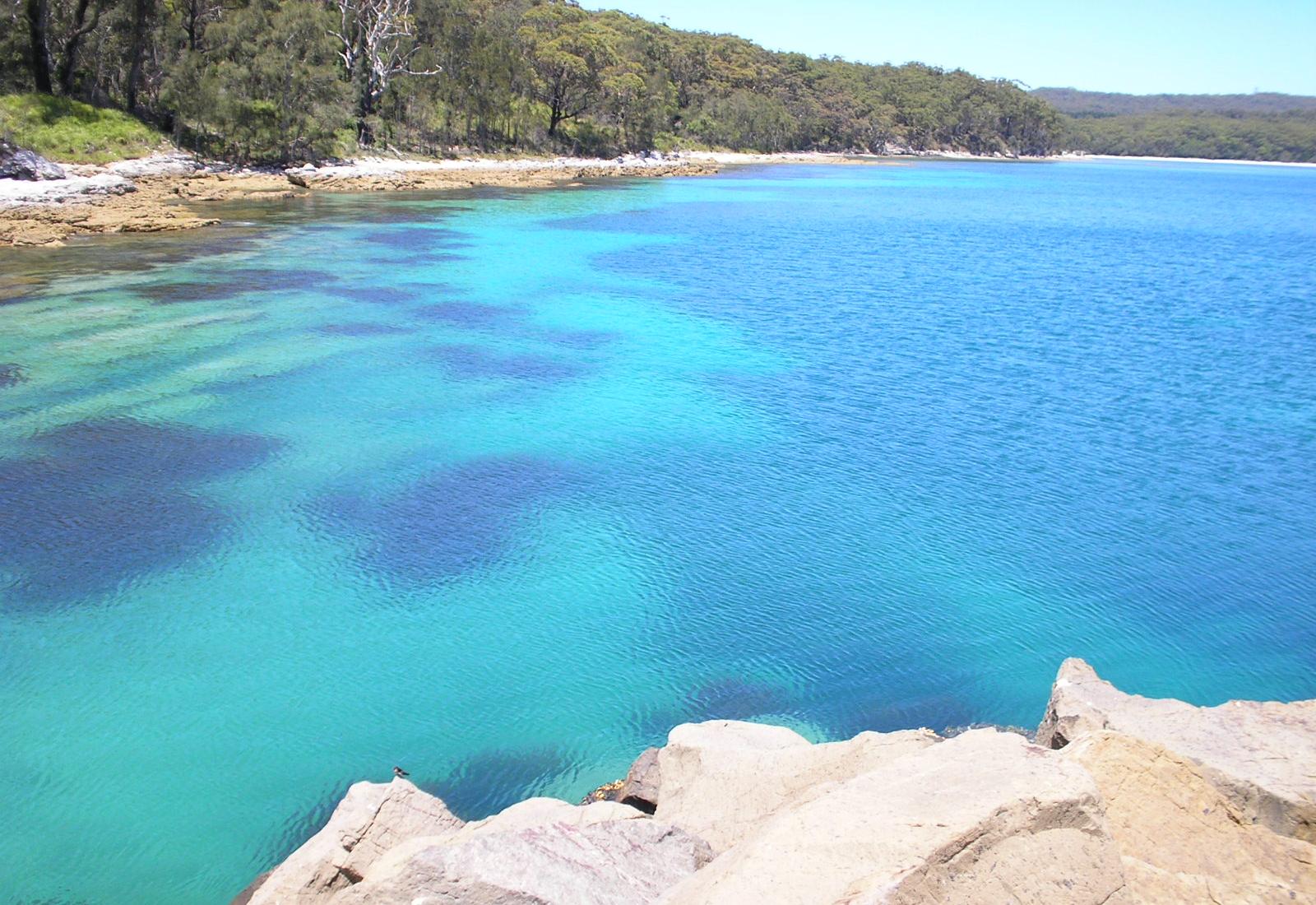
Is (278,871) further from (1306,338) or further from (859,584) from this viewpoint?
(1306,338)

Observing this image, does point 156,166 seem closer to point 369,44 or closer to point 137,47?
point 137,47

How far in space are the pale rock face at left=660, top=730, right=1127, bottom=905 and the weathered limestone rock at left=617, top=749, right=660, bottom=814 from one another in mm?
2224

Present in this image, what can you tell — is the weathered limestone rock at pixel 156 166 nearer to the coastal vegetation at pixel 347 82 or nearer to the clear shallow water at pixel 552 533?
the coastal vegetation at pixel 347 82

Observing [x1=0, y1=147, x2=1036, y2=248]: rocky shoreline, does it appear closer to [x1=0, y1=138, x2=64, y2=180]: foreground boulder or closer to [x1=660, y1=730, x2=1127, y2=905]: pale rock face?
[x1=0, y1=138, x2=64, y2=180]: foreground boulder

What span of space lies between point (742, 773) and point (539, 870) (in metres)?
2.14

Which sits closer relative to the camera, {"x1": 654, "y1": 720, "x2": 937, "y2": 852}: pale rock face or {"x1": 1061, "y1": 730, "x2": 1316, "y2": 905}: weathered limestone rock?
{"x1": 1061, "y1": 730, "x2": 1316, "y2": 905}: weathered limestone rock

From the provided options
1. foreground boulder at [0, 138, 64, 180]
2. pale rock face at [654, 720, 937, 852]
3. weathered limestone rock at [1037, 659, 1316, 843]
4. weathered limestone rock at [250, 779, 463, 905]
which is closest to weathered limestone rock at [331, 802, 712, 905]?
weathered limestone rock at [250, 779, 463, 905]

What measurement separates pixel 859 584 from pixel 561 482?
509cm

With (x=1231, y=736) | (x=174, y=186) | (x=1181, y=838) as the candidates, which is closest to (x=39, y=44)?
(x=174, y=186)

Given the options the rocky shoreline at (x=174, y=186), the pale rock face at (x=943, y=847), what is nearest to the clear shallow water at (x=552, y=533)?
the pale rock face at (x=943, y=847)

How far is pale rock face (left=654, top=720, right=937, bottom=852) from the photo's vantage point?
20.8 feet

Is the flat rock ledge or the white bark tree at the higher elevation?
the white bark tree

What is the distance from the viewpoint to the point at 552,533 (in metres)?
13.1

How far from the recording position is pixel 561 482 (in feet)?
48.6
